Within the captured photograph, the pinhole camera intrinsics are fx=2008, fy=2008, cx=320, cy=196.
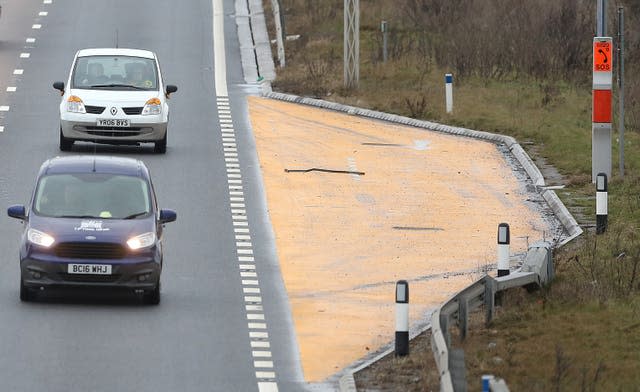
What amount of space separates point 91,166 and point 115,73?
12.4 m

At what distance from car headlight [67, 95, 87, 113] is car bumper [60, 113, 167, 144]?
0.36 feet

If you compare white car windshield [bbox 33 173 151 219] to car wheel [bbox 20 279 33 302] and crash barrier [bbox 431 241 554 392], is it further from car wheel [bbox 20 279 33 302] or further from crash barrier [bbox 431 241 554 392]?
crash barrier [bbox 431 241 554 392]

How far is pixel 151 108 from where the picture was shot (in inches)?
1379

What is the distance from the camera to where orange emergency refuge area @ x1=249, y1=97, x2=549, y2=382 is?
904 inches

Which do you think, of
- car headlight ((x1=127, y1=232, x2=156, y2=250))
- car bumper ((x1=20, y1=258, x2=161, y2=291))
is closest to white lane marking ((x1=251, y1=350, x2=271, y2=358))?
car bumper ((x1=20, y1=258, x2=161, y2=291))

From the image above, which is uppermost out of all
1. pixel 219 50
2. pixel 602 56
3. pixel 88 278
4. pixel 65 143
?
pixel 88 278

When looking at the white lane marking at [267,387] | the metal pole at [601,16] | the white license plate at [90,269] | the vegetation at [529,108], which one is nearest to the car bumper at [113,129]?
the vegetation at [529,108]

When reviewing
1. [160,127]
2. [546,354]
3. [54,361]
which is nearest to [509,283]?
[546,354]

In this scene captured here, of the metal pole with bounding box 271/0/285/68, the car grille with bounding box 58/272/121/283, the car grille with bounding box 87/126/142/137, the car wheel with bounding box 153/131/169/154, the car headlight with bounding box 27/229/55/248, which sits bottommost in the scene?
the metal pole with bounding box 271/0/285/68

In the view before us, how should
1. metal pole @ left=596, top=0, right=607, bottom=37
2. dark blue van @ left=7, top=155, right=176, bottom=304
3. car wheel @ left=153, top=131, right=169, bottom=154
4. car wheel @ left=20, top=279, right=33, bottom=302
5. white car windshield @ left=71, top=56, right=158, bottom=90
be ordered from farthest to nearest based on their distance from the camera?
white car windshield @ left=71, top=56, right=158, bottom=90 → car wheel @ left=153, top=131, right=169, bottom=154 → metal pole @ left=596, top=0, right=607, bottom=37 → car wheel @ left=20, top=279, right=33, bottom=302 → dark blue van @ left=7, top=155, right=176, bottom=304

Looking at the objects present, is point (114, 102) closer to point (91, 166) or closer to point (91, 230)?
point (91, 166)

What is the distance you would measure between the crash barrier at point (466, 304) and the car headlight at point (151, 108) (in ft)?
39.8

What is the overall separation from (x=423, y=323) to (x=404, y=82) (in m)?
22.9

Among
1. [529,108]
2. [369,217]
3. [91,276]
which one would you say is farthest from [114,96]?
[91,276]
